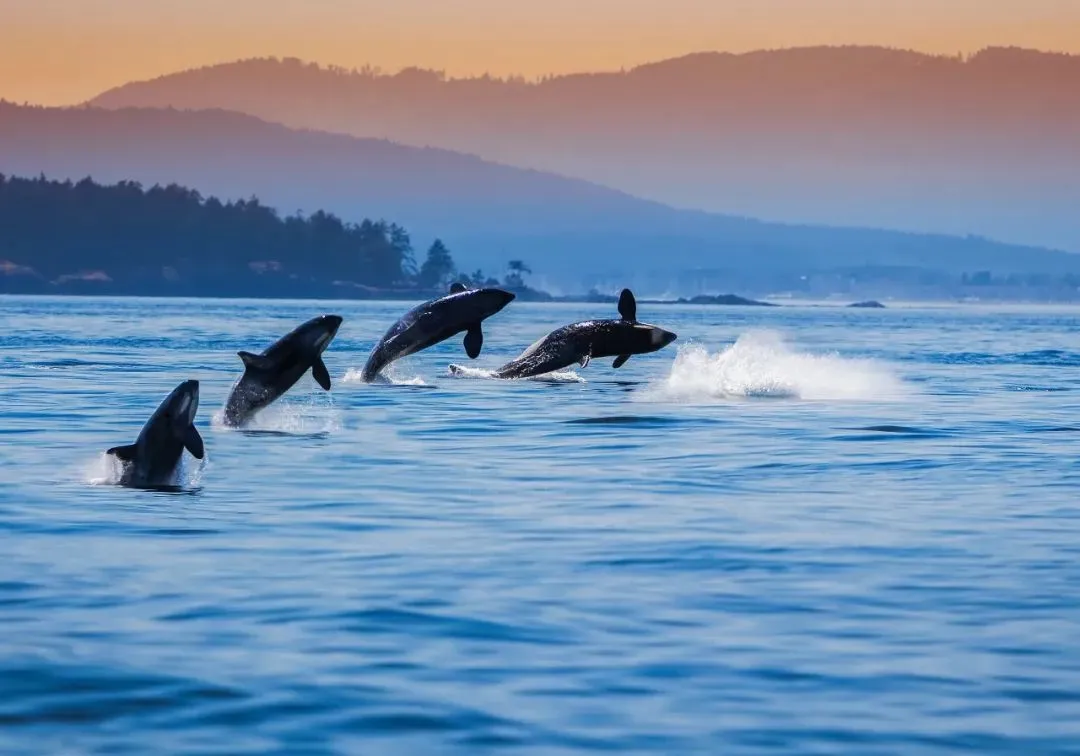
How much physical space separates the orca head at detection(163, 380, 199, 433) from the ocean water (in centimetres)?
70

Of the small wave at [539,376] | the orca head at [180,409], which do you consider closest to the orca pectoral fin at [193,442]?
the orca head at [180,409]

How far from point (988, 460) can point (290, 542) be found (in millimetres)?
10748

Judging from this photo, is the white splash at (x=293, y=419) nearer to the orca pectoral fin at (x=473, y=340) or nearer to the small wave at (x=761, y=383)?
the orca pectoral fin at (x=473, y=340)

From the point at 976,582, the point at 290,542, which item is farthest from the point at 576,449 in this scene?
the point at 976,582

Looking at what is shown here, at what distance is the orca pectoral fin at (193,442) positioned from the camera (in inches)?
746

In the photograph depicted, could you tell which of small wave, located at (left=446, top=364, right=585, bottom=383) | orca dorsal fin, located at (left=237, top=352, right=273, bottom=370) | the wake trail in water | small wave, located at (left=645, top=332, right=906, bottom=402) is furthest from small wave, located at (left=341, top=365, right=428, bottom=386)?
the wake trail in water

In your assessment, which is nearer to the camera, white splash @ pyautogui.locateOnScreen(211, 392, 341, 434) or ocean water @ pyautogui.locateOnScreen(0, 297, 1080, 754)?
ocean water @ pyautogui.locateOnScreen(0, 297, 1080, 754)

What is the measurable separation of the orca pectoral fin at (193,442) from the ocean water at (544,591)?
49 cm

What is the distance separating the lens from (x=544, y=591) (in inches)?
562

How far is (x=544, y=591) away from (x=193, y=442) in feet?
19.5

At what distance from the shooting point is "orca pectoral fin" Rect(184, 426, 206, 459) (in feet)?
62.2

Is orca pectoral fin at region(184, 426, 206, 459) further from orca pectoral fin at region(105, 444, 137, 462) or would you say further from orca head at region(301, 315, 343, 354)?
orca head at region(301, 315, 343, 354)

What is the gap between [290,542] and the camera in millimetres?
16547

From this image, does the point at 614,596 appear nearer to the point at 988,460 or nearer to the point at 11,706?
the point at 11,706
